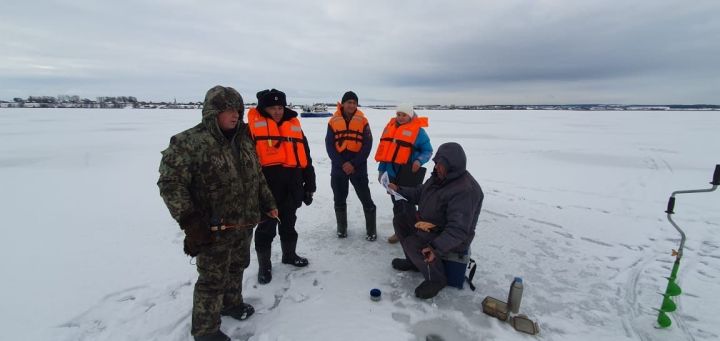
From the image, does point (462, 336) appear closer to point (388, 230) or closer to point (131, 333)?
point (388, 230)

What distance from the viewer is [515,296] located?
2.93 metres

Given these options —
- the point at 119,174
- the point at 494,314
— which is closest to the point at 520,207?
the point at 494,314

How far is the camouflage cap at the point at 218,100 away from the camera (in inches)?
91.0

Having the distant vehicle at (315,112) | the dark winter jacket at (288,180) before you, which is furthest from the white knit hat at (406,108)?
the distant vehicle at (315,112)

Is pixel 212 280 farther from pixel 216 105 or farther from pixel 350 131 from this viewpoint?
pixel 350 131

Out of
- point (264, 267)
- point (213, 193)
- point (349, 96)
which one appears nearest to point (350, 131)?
point (349, 96)

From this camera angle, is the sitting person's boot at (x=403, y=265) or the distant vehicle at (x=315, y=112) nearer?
the sitting person's boot at (x=403, y=265)

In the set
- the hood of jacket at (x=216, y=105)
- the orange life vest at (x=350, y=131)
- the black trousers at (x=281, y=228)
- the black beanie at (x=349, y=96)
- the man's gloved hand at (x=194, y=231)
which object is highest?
the black beanie at (x=349, y=96)

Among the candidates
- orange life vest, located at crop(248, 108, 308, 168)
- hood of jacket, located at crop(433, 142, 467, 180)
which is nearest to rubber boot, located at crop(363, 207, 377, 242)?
orange life vest, located at crop(248, 108, 308, 168)

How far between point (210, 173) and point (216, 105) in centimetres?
47

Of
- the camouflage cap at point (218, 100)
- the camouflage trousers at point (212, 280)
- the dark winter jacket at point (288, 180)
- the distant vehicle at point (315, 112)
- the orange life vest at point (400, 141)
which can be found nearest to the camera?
the camouflage cap at point (218, 100)

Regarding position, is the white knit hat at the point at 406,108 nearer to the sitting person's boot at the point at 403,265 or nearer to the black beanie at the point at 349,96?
the black beanie at the point at 349,96

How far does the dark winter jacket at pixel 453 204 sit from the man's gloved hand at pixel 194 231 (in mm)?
1901

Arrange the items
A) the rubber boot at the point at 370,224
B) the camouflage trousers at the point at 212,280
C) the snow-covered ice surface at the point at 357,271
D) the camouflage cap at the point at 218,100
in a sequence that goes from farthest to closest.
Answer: the rubber boot at the point at 370,224 → the snow-covered ice surface at the point at 357,271 → the camouflage trousers at the point at 212,280 → the camouflage cap at the point at 218,100
